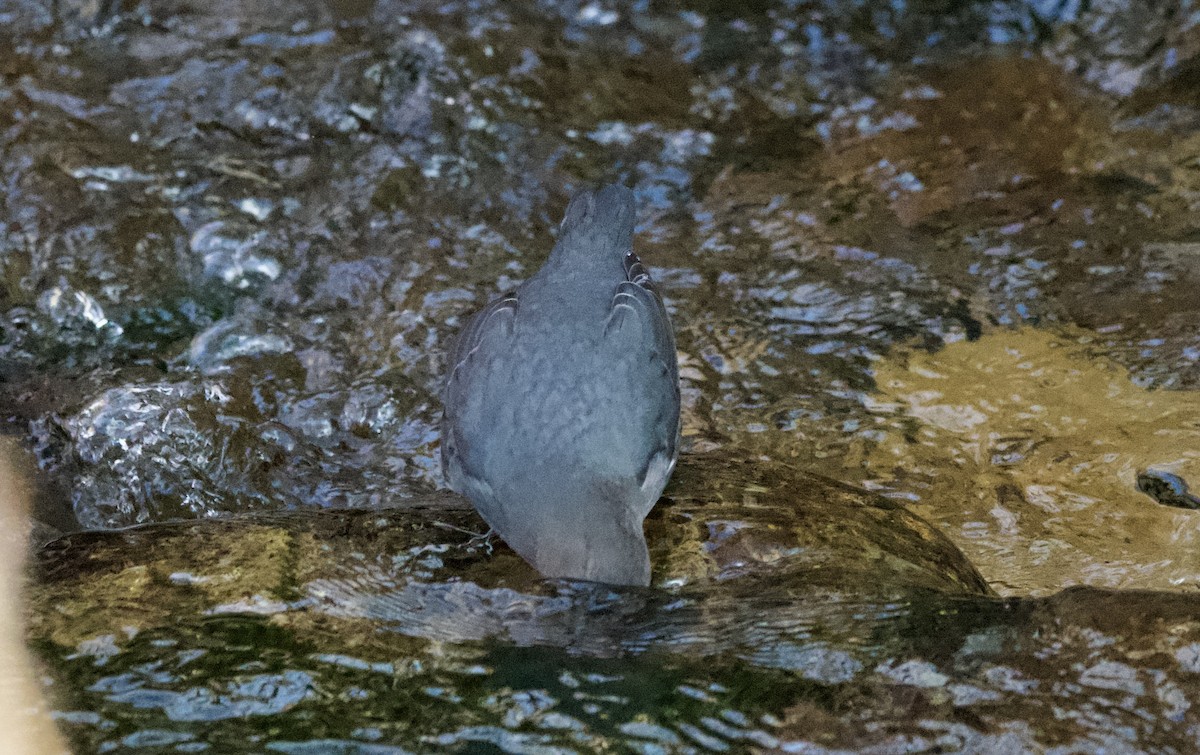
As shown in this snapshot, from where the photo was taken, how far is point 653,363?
124 inches

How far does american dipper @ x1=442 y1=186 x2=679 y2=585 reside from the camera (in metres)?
2.73

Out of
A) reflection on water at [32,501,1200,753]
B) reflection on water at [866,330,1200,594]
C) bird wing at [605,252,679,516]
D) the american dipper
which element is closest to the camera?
reflection on water at [32,501,1200,753]

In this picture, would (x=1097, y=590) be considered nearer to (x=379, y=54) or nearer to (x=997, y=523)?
(x=997, y=523)

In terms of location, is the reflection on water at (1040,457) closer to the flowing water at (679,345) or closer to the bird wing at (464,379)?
the flowing water at (679,345)

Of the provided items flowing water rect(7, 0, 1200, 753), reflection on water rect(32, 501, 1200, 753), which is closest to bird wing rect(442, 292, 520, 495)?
flowing water rect(7, 0, 1200, 753)

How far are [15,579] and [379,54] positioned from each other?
133 inches

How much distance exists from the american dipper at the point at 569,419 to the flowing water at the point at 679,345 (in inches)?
4.7

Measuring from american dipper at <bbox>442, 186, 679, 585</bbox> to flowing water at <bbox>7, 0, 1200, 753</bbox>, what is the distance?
0.12 meters

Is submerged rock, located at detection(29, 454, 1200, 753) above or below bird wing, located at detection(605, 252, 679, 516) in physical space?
below

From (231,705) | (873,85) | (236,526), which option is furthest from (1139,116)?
(231,705)

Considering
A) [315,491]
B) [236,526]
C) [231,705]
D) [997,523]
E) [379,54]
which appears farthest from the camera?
[379,54]

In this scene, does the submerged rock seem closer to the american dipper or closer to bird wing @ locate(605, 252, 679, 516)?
the american dipper

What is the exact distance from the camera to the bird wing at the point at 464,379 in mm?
3016

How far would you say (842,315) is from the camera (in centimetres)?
421
